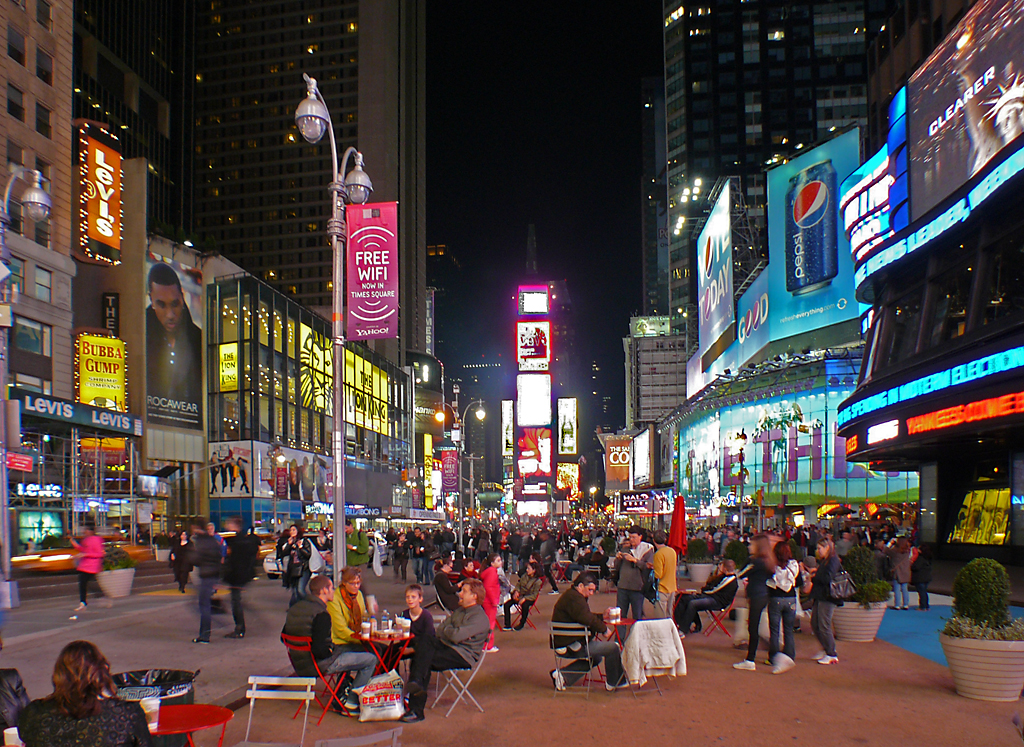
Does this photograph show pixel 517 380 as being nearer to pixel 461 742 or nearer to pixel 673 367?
pixel 673 367

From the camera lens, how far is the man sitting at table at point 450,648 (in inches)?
325

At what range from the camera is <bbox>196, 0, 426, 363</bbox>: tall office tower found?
130500 millimetres

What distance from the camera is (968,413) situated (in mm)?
21344

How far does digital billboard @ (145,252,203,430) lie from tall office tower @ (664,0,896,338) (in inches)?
3107

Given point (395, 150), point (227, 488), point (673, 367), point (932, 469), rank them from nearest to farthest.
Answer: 1. point (932, 469)
2. point (227, 488)
3. point (673, 367)
4. point (395, 150)

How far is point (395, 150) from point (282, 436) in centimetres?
8761

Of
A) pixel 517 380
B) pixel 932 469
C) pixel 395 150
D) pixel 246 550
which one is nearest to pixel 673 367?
pixel 517 380

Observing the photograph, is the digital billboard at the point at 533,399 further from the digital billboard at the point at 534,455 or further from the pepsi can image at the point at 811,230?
the pepsi can image at the point at 811,230

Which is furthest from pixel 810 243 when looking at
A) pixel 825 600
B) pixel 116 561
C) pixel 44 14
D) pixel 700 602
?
pixel 825 600

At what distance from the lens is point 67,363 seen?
122 feet

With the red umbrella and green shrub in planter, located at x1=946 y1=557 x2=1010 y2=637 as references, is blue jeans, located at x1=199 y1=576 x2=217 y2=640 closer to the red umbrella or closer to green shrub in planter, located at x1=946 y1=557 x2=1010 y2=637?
green shrub in planter, located at x1=946 y1=557 x2=1010 y2=637

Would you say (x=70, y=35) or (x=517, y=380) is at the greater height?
(x=70, y=35)

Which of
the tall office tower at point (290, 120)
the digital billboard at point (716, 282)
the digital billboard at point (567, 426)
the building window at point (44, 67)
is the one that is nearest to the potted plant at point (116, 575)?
the building window at point (44, 67)

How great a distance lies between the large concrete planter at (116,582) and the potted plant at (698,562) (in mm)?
15632
